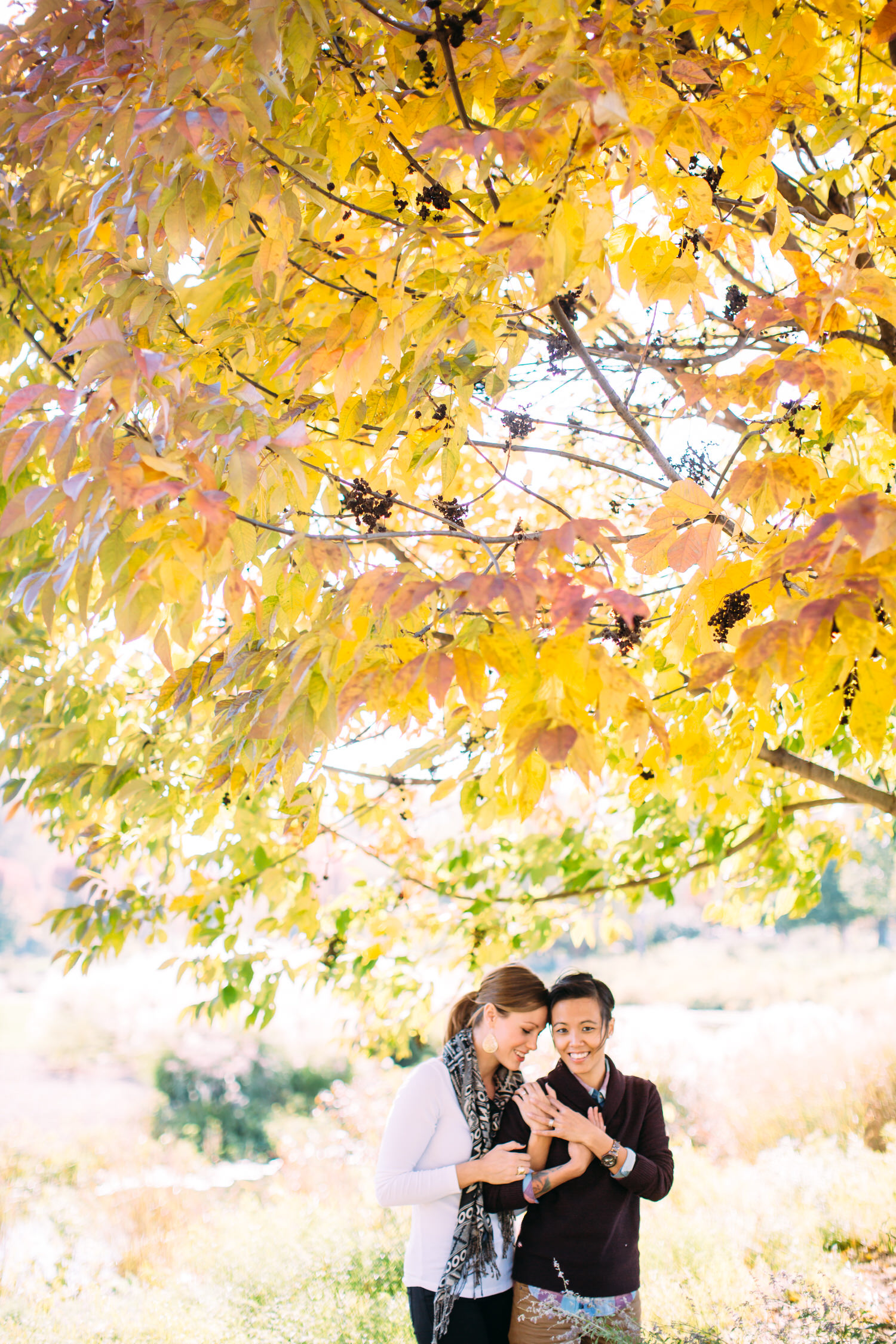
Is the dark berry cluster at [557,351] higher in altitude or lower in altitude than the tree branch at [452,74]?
higher

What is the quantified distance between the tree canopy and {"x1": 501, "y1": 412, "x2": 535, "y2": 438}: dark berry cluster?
2 cm

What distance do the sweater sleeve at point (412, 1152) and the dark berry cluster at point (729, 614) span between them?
153 centimetres

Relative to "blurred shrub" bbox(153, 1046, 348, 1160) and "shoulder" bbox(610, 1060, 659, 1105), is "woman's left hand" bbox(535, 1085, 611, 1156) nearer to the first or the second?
"shoulder" bbox(610, 1060, 659, 1105)

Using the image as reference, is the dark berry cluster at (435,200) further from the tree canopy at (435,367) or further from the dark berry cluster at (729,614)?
the dark berry cluster at (729,614)

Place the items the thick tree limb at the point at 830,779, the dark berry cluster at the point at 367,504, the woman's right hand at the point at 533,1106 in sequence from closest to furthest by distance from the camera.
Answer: the dark berry cluster at the point at 367,504 → the woman's right hand at the point at 533,1106 → the thick tree limb at the point at 830,779

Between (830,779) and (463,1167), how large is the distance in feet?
5.57

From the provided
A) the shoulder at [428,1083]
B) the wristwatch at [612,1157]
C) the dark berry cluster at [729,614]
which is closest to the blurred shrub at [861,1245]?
the wristwatch at [612,1157]

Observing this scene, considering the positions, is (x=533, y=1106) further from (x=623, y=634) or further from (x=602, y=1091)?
(x=623, y=634)

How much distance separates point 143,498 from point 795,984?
16585 millimetres

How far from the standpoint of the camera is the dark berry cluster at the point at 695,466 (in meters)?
2.27

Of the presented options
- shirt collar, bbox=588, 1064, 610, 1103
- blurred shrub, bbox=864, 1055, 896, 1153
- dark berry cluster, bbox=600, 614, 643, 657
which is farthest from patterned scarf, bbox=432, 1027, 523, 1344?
blurred shrub, bbox=864, 1055, 896, 1153

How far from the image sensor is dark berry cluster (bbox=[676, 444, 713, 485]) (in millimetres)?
2268

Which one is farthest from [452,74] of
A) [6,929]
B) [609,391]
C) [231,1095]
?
[6,929]

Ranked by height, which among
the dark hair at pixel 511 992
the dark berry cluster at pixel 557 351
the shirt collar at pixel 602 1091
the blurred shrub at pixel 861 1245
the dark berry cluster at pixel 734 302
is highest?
the dark berry cluster at pixel 734 302
